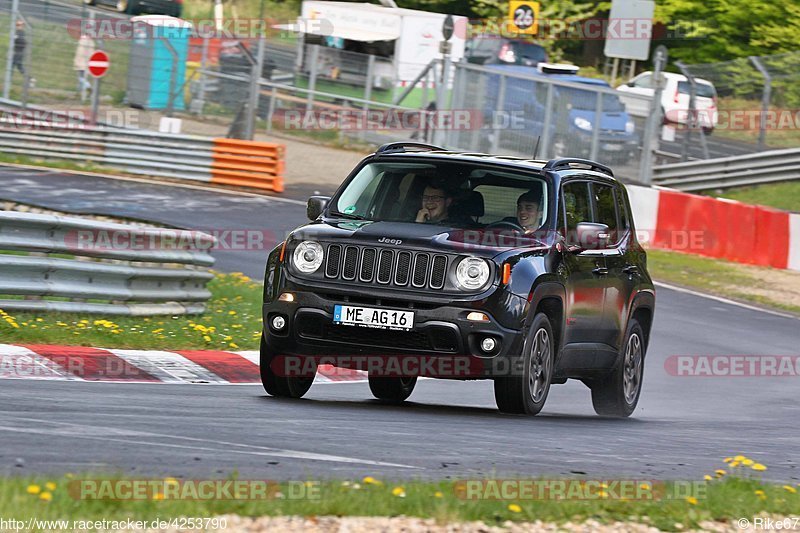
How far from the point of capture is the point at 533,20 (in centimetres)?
3894

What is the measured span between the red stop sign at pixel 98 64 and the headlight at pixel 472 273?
21.5m

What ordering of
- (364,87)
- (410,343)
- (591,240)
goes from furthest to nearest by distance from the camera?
(364,87), (591,240), (410,343)

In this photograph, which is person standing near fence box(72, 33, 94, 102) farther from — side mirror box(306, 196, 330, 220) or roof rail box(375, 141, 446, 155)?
side mirror box(306, 196, 330, 220)

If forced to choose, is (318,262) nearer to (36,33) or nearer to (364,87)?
(36,33)

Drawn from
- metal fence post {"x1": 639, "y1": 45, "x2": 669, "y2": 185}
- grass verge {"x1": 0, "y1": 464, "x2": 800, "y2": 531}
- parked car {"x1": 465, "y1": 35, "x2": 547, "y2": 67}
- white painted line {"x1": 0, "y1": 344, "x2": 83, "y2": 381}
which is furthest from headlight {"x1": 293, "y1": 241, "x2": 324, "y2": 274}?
parked car {"x1": 465, "y1": 35, "x2": 547, "y2": 67}

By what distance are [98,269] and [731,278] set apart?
1293cm

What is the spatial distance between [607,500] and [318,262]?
3606 millimetres

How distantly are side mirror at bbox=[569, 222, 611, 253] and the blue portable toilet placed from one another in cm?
2140

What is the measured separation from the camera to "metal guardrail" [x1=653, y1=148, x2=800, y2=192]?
97.2 feet

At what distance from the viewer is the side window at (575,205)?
406 inches

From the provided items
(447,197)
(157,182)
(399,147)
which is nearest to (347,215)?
(447,197)

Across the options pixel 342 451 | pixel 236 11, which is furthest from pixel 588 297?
pixel 236 11

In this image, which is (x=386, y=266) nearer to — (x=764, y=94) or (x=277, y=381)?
(x=277, y=381)

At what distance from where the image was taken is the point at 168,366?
11.1 m
